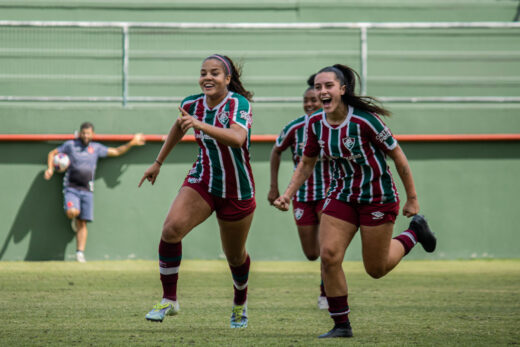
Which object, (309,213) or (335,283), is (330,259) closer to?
(335,283)

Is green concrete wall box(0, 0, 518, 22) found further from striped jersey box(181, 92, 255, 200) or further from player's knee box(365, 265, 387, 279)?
→ player's knee box(365, 265, 387, 279)

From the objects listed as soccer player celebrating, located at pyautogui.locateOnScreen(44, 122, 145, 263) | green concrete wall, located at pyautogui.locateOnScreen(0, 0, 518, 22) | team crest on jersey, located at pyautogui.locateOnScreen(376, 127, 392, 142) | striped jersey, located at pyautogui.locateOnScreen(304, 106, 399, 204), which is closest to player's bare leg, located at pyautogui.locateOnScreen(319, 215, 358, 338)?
striped jersey, located at pyautogui.locateOnScreen(304, 106, 399, 204)

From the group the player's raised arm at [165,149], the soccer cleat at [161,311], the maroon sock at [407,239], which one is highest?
the player's raised arm at [165,149]

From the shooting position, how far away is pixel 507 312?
7250mm

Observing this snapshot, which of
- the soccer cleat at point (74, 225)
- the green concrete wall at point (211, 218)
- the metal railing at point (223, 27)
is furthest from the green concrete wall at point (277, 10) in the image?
the soccer cleat at point (74, 225)

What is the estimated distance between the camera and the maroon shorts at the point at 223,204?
6324 millimetres

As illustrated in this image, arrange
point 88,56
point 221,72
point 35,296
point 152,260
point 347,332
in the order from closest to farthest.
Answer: point 347,332 < point 221,72 < point 35,296 < point 152,260 < point 88,56

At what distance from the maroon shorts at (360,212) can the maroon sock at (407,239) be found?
765 millimetres

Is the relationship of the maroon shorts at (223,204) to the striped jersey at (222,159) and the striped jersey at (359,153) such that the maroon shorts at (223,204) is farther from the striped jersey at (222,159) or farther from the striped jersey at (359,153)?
the striped jersey at (359,153)

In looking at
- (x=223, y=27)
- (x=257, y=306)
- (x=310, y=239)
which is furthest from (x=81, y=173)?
(x=257, y=306)

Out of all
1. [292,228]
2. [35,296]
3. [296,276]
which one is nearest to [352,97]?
[35,296]

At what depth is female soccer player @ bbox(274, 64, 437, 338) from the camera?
5840 mm

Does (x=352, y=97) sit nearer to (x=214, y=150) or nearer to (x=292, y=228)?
(x=214, y=150)

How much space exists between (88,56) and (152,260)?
3.55 meters
